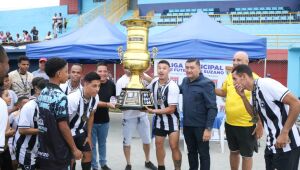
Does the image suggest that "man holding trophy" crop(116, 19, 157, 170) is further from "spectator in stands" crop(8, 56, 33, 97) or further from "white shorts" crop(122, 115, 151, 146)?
"spectator in stands" crop(8, 56, 33, 97)

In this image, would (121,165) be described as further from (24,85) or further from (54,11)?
(54,11)

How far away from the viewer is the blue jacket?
4727mm

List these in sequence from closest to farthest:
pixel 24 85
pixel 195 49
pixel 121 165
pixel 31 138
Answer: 1. pixel 31 138
2. pixel 121 165
3. pixel 24 85
4. pixel 195 49

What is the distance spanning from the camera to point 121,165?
6066 millimetres

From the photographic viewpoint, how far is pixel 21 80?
682cm

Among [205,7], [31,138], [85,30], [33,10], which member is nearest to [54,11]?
[33,10]

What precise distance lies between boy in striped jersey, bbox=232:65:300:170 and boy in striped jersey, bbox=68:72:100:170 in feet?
6.07

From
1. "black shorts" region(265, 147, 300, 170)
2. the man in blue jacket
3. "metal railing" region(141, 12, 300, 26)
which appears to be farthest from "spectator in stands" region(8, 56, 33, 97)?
"metal railing" region(141, 12, 300, 26)

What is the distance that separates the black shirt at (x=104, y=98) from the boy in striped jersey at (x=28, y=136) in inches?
71.2

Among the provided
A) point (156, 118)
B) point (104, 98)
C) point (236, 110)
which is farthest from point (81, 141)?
point (236, 110)

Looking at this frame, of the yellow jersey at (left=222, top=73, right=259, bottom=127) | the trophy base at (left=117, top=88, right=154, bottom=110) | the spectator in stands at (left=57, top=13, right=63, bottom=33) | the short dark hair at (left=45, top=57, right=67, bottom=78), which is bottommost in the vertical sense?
the yellow jersey at (left=222, top=73, right=259, bottom=127)

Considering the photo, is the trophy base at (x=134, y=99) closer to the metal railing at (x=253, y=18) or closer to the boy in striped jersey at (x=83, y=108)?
the boy in striped jersey at (x=83, y=108)

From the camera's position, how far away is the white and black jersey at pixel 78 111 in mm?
4066

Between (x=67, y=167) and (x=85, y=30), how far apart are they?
6648 millimetres
